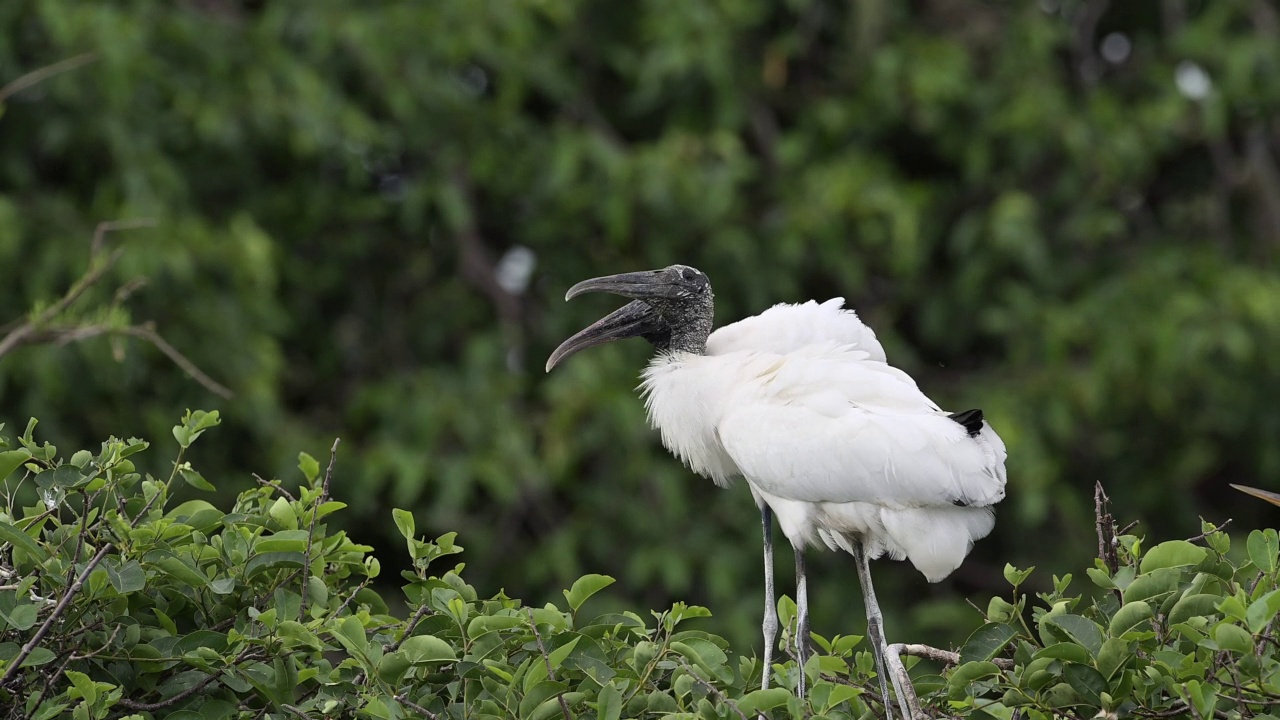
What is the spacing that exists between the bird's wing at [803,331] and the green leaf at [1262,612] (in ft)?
4.92

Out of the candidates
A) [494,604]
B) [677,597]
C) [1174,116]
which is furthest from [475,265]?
[494,604]

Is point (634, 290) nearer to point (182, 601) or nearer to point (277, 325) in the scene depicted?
point (182, 601)

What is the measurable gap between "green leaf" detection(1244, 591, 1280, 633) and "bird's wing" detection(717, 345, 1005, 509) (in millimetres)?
987

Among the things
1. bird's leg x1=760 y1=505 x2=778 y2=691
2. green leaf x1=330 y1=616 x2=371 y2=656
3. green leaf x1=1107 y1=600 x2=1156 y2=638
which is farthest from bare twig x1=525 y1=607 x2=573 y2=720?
bird's leg x1=760 y1=505 x2=778 y2=691

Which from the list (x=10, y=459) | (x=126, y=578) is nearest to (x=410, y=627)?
(x=126, y=578)

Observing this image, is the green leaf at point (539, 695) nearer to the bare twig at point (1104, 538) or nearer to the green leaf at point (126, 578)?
the green leaf at point (126, 578)

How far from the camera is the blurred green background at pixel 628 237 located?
6.08m

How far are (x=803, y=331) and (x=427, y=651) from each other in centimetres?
155

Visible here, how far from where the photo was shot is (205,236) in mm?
6004

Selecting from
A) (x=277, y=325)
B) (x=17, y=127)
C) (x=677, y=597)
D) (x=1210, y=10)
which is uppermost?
(x=1210, y=10)

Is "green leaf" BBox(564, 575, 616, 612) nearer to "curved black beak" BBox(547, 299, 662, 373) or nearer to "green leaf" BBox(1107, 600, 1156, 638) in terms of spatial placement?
"green leaf" BBox(1107, 600, 1156, 638)

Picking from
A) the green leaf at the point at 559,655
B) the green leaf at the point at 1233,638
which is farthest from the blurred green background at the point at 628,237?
the green leaf at the point at 1233,638

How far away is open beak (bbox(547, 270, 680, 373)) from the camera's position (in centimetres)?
375

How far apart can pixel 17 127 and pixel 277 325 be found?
1.25 metres
